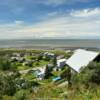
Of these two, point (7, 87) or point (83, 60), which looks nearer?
point (7, 87)

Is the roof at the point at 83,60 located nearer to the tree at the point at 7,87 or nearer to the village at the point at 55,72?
the village at the point at 55,72

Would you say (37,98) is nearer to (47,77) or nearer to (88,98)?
(88,98)

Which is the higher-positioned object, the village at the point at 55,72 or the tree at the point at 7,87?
the tree at the point at 7,87

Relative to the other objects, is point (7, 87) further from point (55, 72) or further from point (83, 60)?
point (55, 72)

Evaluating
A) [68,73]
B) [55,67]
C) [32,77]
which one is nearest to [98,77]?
[68,73]

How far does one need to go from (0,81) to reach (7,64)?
122ft

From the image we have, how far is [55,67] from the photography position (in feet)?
173

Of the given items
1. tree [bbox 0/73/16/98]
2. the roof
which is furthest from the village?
tree [bbox 0/73/16/98]

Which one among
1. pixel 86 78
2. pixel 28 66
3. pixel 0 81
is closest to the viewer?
pixel 0 81

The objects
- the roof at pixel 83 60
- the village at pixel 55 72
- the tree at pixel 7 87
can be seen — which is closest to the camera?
the tree at pixel 7 87

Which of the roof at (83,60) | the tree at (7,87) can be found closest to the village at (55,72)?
the roof at (83,60)

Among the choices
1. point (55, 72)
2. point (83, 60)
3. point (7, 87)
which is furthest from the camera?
point (55, 72)

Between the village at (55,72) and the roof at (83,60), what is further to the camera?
the roof at (83,60)

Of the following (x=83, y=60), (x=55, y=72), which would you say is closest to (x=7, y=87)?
(x=83, y=60)
